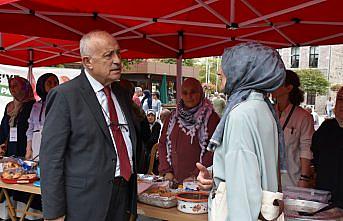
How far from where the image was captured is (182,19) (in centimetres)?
367

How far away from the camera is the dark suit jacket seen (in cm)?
168

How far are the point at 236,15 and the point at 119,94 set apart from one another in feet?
5.91

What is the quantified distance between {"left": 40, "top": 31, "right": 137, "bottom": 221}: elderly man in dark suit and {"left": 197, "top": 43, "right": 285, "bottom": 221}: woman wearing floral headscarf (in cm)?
57

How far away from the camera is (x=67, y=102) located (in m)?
1.71

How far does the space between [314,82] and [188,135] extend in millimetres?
31380

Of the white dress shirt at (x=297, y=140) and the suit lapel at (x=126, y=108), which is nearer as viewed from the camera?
the suit lapel at (x=126, y=108)

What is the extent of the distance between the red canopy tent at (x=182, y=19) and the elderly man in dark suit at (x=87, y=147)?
1.35m

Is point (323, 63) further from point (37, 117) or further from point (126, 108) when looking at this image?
point (126, 108)

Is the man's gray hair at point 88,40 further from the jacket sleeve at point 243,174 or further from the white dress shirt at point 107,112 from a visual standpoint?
→ the jacket sleeve at point 243,174

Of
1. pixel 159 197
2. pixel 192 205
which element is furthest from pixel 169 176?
pixel 192 205

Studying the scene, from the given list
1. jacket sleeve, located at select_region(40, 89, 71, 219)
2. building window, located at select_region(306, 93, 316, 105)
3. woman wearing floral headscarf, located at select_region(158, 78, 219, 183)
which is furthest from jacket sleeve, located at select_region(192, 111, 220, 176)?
building window, located at select_region(306, 93, 316, 105)

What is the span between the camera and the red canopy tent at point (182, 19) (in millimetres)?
3164

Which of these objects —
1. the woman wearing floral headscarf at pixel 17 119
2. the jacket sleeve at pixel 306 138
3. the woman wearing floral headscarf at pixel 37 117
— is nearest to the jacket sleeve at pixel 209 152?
the jacket sleeve at pixel 306 138

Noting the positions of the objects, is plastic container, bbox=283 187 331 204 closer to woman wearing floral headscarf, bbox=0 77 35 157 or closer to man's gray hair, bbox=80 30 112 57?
man's gray hair, bbox=80 30 112 57
